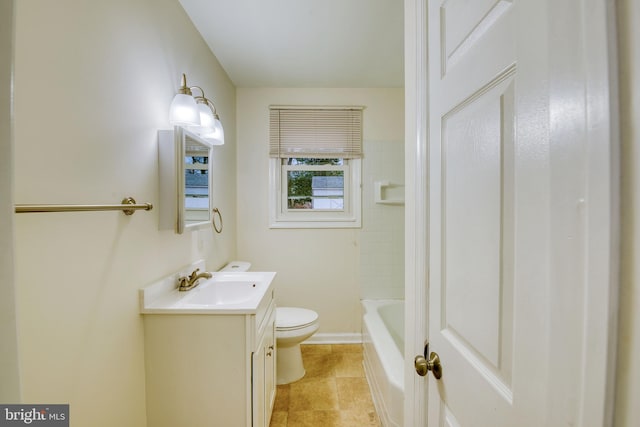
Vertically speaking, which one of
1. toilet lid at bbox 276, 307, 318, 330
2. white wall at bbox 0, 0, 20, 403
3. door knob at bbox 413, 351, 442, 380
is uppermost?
white wall at bbox 0, 0, 20, 403

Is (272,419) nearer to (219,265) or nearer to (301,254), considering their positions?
(219,265)

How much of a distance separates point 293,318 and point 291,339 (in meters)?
0.18

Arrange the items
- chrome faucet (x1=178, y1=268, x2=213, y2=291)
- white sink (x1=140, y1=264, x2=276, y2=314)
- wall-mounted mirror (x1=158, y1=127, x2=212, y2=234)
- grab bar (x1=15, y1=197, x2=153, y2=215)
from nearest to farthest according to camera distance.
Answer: grab bar (x1=15, y1=197, x2=153, y2=215) < white sink (x1=140, y1=264, x2=276, y2=314) < wall-mounted mirror (x1=158, y1=127, x2=212, y2=234) < chrome faucet (x1=178, y1=268, x2=213, y2=291)

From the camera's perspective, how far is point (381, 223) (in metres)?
2.72

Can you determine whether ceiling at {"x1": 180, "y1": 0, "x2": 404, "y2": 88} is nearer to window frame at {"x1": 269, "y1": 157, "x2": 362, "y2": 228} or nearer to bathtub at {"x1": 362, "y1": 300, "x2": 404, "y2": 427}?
window frame at {"x1": 269, "y1": 157, "x2": 362, "y2": 228}

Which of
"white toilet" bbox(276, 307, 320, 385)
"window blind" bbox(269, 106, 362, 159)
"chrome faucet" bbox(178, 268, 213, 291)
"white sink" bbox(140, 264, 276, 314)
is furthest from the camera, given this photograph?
A: "window blind" bbox(269, 106, 362, 159)

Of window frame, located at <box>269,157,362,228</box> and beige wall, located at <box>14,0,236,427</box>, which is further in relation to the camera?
window frame, located at <box>269,157,362,228</box>

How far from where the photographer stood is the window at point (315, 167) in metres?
2.68

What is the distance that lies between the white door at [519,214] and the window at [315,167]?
1.92 m

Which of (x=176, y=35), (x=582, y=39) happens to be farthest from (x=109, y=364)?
(x=176, y=35)

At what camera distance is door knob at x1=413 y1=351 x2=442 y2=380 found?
73cm

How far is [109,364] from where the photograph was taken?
1.04 metres

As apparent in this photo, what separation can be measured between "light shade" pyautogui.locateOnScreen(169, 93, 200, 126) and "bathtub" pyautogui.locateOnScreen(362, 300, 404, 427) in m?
1.69

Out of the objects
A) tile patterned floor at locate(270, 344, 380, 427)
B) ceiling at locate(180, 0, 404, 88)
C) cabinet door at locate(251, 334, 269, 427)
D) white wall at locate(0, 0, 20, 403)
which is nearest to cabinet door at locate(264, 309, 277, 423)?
cabinet door at locate(251, 334, 269, 427)
